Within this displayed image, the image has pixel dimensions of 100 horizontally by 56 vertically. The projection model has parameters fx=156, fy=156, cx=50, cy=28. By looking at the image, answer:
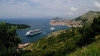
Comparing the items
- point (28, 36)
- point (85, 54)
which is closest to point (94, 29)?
point (85, 54)

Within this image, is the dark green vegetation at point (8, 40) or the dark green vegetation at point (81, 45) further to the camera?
the dark green vegetation at point (8, 40)

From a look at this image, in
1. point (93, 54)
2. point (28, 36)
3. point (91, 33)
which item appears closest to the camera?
point (93, 54)

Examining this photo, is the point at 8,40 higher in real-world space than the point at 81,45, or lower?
lower

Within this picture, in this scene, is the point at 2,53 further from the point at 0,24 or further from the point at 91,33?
the point at 91,33

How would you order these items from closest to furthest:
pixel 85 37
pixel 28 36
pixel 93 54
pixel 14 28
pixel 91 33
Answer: pixel 93 54 → pixel 85 37 → pixel 91 33 → pixel 14 28 → pixel 28 36

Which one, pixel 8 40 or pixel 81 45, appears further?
pixel 8 40

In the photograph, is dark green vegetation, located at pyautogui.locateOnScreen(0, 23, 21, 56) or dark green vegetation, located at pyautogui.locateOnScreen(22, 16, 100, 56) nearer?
dark green vegetation, located at pyautogui.locateOnScreen(22, 16, 100, 56)

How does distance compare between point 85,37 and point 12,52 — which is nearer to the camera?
point 85,37

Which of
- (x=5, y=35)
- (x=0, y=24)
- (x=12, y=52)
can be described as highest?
(x=0, y=24)

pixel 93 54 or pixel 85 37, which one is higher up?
pixel 93 54

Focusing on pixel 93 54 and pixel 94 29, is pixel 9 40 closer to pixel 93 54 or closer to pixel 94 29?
pixel 94 29
